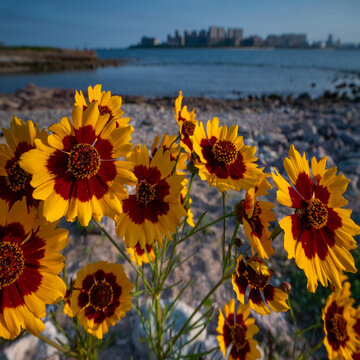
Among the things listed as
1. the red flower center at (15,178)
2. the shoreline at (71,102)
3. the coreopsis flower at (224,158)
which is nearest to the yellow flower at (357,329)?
the coreopsis flower at (224,158)

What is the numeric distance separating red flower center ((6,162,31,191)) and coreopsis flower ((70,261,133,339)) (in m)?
0.74

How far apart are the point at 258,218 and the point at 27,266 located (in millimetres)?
827

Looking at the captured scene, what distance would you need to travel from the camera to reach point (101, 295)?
1.34 metres

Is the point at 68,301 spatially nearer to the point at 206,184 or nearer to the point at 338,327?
the point at 338,327

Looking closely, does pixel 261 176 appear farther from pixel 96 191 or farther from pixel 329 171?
pixel 96 191

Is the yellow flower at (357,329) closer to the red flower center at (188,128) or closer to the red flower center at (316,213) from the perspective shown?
the red flower center at (316,213)

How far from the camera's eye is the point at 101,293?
4.42 feet

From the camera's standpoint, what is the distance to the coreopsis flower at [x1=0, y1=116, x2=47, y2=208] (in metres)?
0.79

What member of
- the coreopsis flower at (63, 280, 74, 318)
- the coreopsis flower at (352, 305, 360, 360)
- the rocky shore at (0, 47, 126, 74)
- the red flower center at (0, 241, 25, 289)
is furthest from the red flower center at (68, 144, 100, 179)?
the rocky shore at (0, 47, 126, 74)

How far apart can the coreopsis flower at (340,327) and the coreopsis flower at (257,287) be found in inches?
15.9

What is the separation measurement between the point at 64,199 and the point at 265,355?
2157mm

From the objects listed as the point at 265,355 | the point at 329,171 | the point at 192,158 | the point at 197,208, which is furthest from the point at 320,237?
the point at 197,208

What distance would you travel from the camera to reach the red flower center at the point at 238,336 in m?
1.49

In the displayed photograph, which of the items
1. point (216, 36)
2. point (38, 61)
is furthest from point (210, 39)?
point (38, 61)
